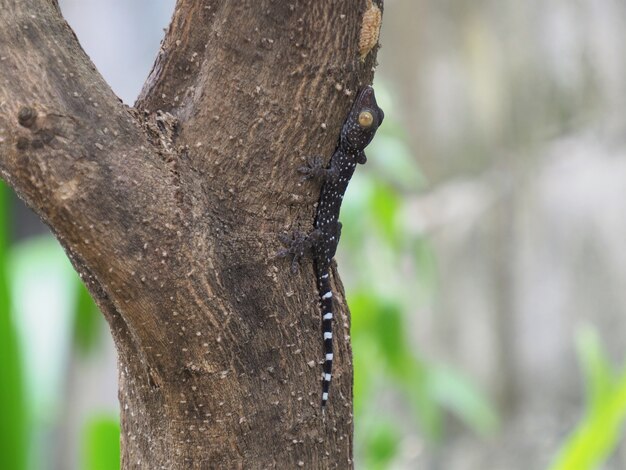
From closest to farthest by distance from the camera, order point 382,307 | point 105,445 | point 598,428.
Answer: point 105,445, point 598,428, point 382,307

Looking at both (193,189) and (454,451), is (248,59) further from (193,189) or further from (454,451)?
(454,451)

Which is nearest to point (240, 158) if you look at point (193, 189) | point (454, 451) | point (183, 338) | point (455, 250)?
point (193, 189)

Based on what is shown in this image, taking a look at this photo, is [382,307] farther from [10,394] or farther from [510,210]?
[510,210]

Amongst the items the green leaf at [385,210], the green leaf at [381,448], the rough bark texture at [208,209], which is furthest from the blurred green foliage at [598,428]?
→ the rough bark texture at [208,209]

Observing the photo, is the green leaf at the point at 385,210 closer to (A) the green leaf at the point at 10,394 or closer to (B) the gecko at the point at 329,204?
(B) the gecko at the point at 329,204

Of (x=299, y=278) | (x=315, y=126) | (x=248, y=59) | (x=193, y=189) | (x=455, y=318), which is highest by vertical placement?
(x=455, y=318)

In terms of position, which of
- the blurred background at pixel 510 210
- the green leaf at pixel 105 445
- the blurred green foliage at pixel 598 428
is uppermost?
the blurred background at pixel 510 210

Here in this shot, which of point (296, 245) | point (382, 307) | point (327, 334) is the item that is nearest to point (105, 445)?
point (327, 334)

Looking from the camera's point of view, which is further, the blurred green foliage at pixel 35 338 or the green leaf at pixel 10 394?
the green leaf at pixel 10 394
